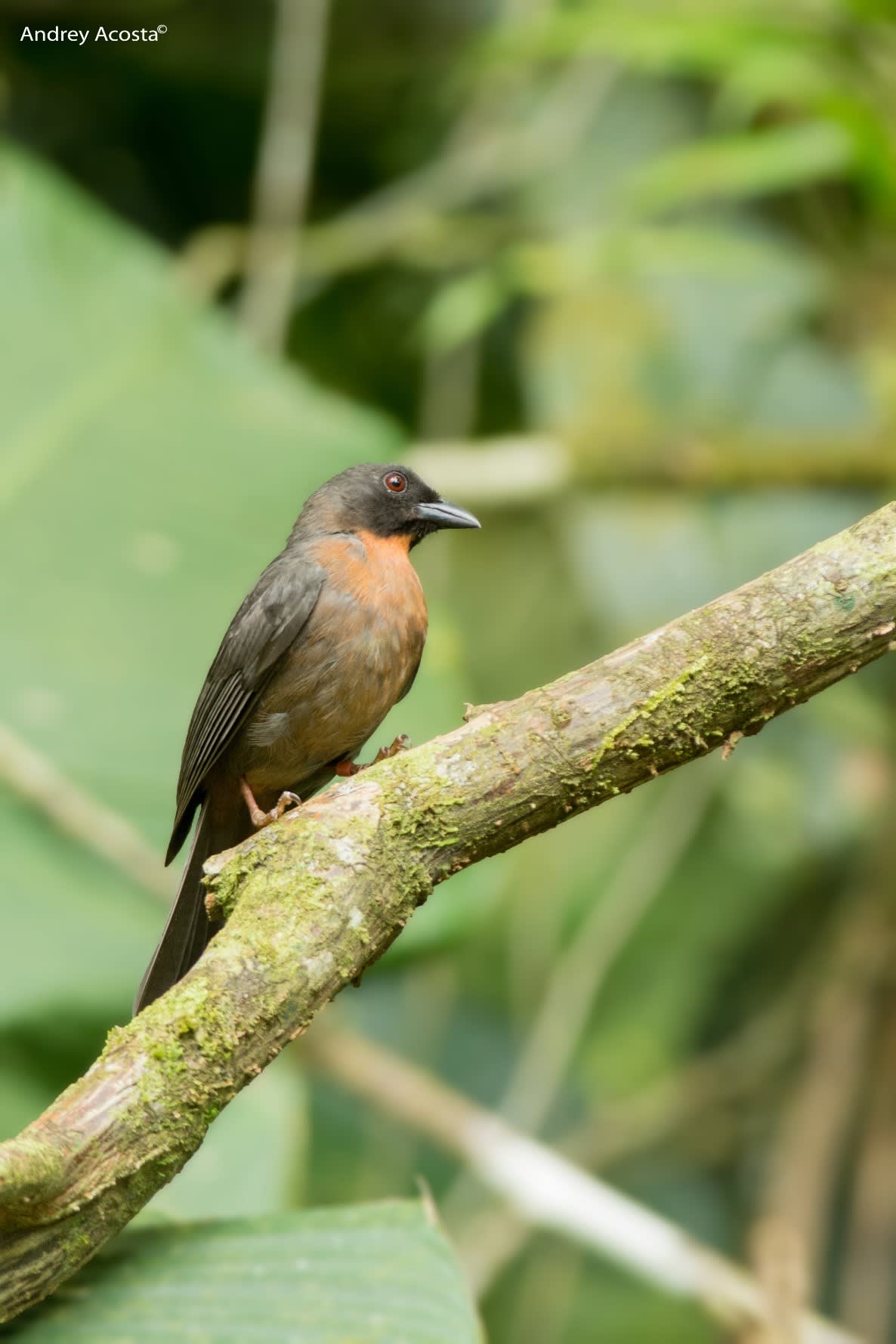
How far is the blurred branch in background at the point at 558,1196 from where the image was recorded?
429cm

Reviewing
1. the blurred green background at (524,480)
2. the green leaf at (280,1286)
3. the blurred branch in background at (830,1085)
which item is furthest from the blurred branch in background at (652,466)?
the green leaf at (280,1286)

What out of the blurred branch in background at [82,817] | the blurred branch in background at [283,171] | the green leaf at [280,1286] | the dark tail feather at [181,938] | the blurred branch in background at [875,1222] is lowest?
the blurred branch in background at [875,1222]

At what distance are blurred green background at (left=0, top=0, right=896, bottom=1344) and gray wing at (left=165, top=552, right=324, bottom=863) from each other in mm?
815

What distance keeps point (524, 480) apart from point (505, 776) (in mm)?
4078

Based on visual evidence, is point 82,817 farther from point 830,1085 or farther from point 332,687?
point 830,1085

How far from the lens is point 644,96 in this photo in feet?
25.0

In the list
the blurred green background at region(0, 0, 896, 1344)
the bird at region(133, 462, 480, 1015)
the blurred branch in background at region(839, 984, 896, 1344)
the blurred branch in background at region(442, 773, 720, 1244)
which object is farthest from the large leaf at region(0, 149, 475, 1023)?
the blurred branch in background at region(839, 984, 896, 1344)

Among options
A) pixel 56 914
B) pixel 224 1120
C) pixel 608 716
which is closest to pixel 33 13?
pixel 56 914

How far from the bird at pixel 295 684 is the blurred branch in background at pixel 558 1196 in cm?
151

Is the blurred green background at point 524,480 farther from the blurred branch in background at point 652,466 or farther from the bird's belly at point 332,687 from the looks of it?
the bird's belly at point 332,687

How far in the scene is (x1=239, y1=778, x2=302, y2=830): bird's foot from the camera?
3.09 m

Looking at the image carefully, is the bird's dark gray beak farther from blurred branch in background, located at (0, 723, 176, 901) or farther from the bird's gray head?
blurred branch in background, located at (0, 723, 176, 901)

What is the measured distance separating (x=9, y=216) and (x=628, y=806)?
3.94 metres

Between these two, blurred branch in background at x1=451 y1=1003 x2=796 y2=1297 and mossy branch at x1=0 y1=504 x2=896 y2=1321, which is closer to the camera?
mossy branch at x1=0 y1=504 x2=896 y2=1321
